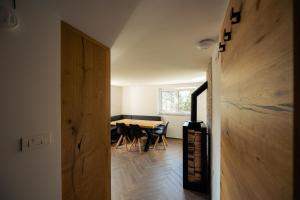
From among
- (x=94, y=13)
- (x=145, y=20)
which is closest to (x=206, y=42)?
(x=145, y=20)

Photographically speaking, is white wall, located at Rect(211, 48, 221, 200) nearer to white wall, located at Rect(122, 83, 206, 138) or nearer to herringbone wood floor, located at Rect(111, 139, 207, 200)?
herringbone wood floor, located at Rect(111, 139, 207, 200)

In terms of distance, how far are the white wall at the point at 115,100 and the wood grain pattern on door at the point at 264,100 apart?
19.1ft

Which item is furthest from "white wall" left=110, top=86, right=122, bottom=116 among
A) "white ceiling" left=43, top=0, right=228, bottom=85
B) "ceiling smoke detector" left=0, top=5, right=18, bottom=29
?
"ceiling smoke detector" left=0, top=5, right=18, bottom=29

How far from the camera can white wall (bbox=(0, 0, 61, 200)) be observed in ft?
2.69

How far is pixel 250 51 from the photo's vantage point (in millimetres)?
603

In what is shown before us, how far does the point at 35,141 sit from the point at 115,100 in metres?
5.50

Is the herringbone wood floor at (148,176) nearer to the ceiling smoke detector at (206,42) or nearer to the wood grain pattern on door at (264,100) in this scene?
the wood grain pattern on door at (264,100)

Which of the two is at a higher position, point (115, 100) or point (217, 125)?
point (115, 100)

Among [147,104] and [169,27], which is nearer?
[169,27]

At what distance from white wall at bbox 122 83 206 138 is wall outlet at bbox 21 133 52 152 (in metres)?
4.93

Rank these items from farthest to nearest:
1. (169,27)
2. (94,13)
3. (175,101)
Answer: (175,101)
(169,27)
(94,13)

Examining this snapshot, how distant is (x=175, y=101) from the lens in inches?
231

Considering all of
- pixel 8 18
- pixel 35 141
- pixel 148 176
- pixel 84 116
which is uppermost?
pixel 8 18

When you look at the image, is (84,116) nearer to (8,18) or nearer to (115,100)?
(8,18)
